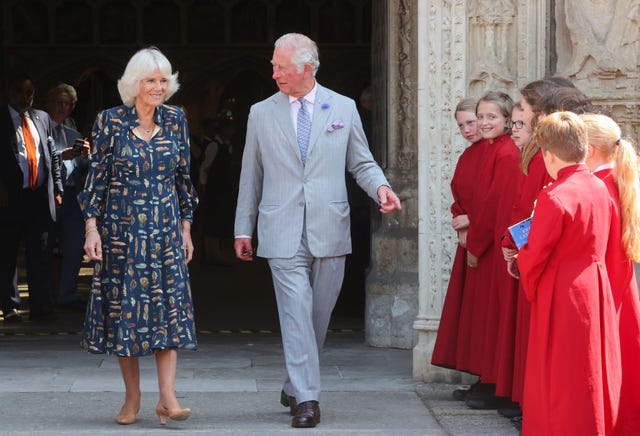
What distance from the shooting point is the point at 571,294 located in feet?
18.1

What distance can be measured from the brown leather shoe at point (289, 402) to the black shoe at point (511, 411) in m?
1.06

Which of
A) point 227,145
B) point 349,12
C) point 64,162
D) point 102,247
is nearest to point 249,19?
point 349,12

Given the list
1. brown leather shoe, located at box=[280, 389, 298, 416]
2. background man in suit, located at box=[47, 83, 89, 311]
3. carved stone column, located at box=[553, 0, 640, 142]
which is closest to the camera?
brown leather shoe, located at box=[280, 389, 298, 416]

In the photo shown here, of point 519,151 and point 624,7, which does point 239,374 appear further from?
point 624,7

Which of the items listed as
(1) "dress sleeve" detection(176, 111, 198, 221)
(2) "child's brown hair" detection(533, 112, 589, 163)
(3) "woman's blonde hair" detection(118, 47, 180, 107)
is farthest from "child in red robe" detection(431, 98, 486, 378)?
(2) "child's brown hair" detection(533, 112, 589, 163)

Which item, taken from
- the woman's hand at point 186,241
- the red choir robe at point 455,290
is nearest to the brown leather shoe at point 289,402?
the woman's hand at point 186,241

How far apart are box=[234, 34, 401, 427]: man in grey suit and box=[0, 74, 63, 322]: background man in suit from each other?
3.91 m

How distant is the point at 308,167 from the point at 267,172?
213 millimetres

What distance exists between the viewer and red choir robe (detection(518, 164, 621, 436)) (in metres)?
5.46

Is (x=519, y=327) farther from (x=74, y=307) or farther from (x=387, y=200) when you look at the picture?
(x=74, y=307)

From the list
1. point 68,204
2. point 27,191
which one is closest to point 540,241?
point 27,191

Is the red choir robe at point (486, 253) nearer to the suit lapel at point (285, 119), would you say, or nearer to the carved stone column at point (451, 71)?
the carved stone column at point (451, 71)

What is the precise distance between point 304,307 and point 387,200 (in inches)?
25.1

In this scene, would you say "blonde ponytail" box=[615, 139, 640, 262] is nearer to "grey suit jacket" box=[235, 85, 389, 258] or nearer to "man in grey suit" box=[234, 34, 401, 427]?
"man in grey suit" box=[234, 34, 401, 427]
